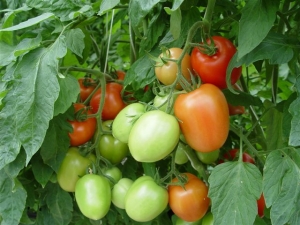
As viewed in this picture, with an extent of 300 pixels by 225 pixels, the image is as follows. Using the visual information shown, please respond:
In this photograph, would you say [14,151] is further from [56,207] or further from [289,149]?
[289,149]

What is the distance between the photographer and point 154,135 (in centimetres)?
64

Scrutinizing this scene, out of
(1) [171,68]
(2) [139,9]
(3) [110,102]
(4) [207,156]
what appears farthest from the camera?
(3) [110,102]

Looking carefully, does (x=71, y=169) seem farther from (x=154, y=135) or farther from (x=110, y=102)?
(x=154, y=135)

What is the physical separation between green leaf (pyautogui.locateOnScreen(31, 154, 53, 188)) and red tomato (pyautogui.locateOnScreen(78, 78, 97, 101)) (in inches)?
7.7

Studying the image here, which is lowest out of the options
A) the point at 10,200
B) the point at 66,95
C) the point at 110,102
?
the point at 10,200

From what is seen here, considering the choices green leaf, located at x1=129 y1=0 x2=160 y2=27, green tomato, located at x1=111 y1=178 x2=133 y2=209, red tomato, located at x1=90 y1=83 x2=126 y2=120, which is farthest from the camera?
red tomato, located at x1=90 y1=83 x2=126 y2=120

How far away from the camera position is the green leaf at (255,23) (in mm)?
637

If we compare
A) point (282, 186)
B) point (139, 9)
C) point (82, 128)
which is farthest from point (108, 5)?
point (282, 186)

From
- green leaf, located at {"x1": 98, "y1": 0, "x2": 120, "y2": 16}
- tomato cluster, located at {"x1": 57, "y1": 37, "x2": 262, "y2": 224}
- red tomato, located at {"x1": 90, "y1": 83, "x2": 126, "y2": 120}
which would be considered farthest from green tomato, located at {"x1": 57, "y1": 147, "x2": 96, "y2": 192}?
green leaf, located at {"x1": 98, "y1": 0, "x2": 120, "y2": 16}

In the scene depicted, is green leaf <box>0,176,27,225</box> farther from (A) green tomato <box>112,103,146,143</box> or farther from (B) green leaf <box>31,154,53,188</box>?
(A) green tomato <box>112,103,146,143</box>

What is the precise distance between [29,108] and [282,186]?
42cm

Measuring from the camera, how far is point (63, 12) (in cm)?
82

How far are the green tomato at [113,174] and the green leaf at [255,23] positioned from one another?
38 cm

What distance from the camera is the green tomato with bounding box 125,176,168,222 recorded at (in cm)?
75
